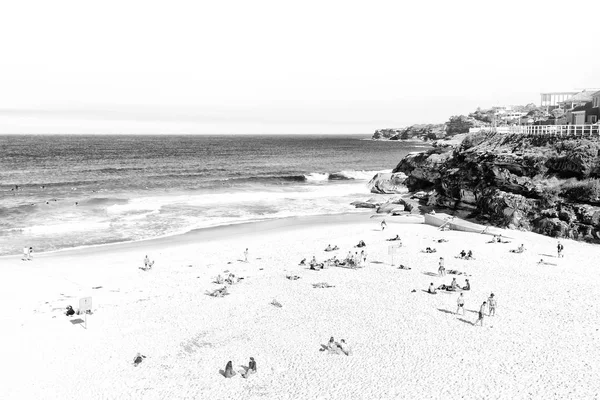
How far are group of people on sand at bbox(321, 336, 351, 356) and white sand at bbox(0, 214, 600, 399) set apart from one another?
257 millimetres

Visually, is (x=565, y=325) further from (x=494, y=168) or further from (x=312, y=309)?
(x=494, y=168)

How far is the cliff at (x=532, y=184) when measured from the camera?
3178 cm

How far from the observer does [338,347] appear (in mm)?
16297

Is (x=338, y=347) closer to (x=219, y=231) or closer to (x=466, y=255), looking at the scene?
(x=466, y=255)

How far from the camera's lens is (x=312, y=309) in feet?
66.2

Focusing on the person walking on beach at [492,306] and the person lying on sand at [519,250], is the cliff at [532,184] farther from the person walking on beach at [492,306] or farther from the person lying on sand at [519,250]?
the person walking on beach at [492,306]

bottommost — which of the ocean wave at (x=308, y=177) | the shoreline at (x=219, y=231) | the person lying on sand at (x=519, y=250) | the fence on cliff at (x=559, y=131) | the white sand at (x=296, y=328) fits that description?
the white sand at (x=296, y=328)

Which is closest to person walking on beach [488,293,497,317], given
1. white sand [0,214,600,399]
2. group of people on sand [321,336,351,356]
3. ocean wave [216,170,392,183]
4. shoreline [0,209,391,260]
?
white sand [0,214,600,399]

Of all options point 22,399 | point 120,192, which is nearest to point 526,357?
point 22,399

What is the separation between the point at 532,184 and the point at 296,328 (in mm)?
23863

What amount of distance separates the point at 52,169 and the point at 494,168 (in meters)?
66.8

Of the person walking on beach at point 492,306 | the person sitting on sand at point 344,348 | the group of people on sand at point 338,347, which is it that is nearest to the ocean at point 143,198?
the group of people on sand at point 338,347

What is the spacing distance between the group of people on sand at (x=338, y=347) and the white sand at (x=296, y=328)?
257 mm

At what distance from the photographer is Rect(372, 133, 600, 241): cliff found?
31.8 m
